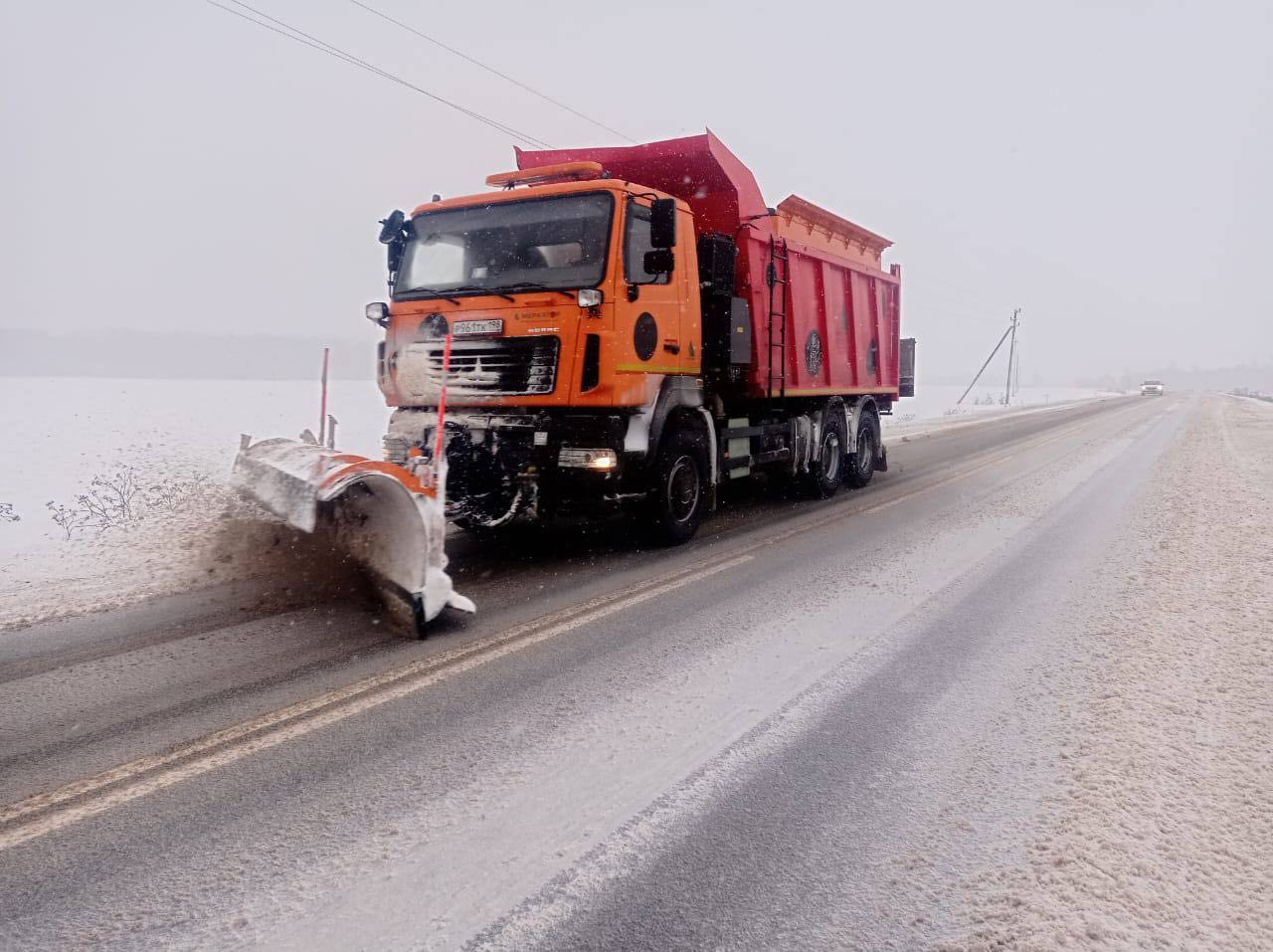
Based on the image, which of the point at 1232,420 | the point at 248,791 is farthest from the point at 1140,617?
the point at 1232,420

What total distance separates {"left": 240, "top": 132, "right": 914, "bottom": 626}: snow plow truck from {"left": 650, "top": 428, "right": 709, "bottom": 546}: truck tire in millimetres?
17

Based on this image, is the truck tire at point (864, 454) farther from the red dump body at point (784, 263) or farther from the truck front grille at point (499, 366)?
the truck front grille at point (499, 366)

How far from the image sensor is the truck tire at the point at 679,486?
6.60 meters

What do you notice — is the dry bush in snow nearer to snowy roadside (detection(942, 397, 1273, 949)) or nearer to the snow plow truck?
the snow plow truck

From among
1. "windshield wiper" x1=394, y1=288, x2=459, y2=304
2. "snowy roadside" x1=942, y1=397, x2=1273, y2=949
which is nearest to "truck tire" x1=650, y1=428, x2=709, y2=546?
"windshield wiper" x1=394, y1=288, x2=459, y2=304

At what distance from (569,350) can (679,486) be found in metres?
1.66

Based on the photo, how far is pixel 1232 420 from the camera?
26.2 meters

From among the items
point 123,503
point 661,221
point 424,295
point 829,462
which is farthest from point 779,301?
point 123,503

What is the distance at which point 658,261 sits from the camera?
6141mm

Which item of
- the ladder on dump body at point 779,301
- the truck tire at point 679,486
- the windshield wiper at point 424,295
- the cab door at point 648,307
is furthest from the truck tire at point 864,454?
the windshield wiper at point 424,295

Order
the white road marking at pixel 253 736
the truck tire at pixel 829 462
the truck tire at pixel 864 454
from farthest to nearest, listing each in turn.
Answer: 1. the truck tire at pixel 864 454
2. the truck tire at pixel 829 462
3. the white road marking at pixel 253 736

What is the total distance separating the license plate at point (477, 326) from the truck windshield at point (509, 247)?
27cm

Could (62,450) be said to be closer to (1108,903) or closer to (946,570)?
(946,570)

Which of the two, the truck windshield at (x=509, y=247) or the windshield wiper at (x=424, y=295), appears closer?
the truck windshield at (x=509, y=247)
